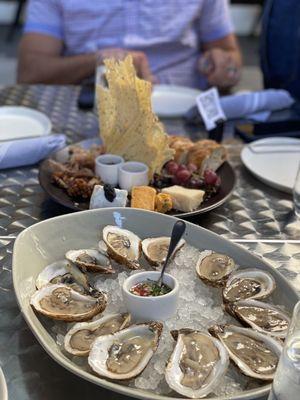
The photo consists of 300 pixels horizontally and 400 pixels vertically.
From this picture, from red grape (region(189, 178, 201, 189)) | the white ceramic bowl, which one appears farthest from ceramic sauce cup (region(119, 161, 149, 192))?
the white ceramic bowl

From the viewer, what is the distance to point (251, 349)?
701 mm

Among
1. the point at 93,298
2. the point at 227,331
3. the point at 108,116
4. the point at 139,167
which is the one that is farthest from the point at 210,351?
the point at 108,116

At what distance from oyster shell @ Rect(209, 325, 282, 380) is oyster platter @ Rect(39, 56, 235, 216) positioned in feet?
1.35

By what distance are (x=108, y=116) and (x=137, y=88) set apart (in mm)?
133

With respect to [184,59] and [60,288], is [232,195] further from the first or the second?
[184,59]

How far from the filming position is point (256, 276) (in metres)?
0.86

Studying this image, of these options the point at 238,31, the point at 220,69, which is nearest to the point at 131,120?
the point at 220,69

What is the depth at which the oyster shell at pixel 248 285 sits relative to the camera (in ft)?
2.68

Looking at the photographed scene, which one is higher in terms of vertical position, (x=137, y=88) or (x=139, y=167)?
(x=137, y=88)

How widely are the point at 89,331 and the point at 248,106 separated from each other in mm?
1151

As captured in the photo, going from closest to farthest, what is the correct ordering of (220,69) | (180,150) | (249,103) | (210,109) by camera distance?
(180,150) → (210,109) → (249,103) → (220,69)

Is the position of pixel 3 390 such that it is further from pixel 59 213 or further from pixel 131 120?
pixel 131 120

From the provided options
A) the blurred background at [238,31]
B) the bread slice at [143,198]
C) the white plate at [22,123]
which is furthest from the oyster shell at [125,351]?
the blurred background at [238,31]

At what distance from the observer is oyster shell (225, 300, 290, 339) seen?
74 cm
